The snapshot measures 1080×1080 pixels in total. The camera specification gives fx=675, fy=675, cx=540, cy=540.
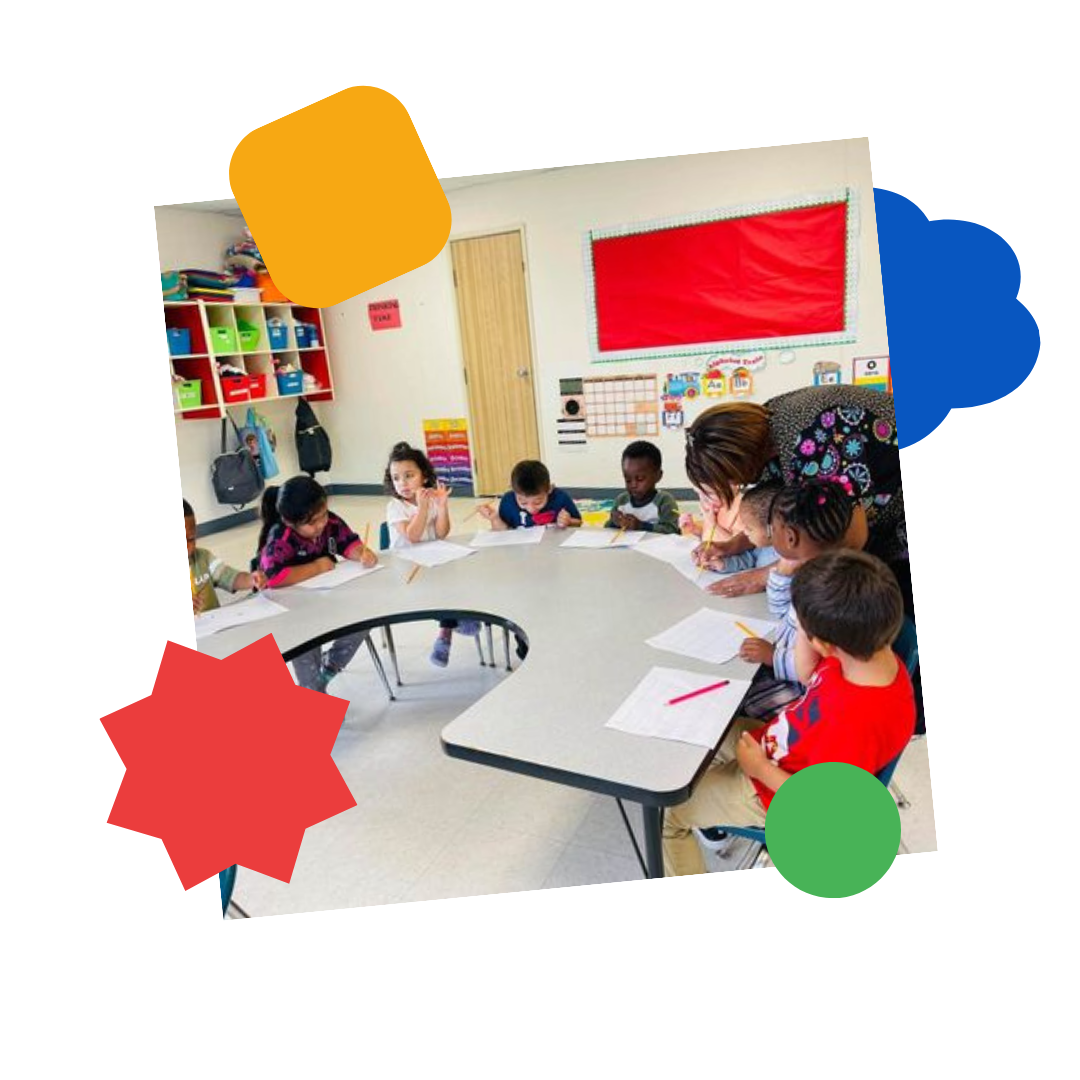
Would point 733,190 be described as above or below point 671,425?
above

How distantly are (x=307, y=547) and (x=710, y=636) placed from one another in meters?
1.08

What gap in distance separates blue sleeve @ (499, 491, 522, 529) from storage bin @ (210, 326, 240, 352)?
69 centimetres

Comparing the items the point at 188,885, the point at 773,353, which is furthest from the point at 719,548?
the point at 188,885

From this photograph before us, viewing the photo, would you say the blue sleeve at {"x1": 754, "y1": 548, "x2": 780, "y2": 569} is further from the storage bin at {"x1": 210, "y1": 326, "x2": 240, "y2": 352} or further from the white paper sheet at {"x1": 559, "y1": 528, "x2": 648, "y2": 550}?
the storage bin at {"x1": 210, "y1": 326, "x2": 240, "y2": 352}

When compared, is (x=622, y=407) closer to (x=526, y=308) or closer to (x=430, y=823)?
(x=526, y=308)

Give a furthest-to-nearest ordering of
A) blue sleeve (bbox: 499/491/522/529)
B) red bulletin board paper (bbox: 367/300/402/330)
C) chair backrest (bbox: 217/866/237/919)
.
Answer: blue sleeve (bbox: 499/491/522/529) < chair backrest (bbox: 217/866/237/919) < red bulletin board paper (bbox: 367/300/402/330)

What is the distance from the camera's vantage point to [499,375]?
1.47m

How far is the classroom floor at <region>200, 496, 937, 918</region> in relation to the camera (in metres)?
1.36

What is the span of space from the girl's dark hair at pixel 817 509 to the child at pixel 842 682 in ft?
0.21

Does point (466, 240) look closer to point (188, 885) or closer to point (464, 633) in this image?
point (188, 885)

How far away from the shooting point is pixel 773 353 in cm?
126

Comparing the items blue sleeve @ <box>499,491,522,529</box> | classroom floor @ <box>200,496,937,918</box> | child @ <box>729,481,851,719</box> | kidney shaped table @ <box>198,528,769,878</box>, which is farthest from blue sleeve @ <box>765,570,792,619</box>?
blue sleeve @ <box>499,491,522,529</box>

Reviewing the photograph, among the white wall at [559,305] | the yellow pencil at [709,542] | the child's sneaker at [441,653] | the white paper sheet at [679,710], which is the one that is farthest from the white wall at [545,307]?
the child's sneaker at [441,653]

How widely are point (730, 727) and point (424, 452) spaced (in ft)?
2.73
